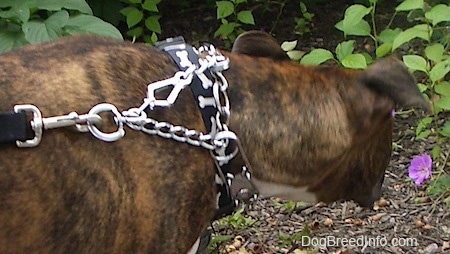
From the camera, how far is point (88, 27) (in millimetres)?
3949

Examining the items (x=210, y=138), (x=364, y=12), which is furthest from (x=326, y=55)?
(x=210, y=138)

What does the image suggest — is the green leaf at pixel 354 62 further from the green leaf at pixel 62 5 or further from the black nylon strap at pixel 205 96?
the black nylon strap at pixel 205 96

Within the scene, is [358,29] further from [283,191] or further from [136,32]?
[136,32]

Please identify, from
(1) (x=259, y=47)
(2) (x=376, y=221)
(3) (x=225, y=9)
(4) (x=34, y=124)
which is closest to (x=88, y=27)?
(3) (x=225, y=9)

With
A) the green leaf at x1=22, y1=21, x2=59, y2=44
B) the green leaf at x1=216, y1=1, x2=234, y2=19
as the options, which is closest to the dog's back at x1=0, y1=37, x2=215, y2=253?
the green leaf at x1=22, y1=21, x2=59, y2=44

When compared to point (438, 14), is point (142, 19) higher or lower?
lower

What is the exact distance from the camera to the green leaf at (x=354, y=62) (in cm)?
378

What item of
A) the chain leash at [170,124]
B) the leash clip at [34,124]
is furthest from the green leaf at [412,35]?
the leash clip at [34,124]

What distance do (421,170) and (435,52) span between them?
422mm

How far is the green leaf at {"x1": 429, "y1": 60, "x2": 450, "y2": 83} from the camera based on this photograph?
359 cm

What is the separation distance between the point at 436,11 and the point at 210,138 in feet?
4.70

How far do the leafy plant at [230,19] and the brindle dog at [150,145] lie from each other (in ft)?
6.52

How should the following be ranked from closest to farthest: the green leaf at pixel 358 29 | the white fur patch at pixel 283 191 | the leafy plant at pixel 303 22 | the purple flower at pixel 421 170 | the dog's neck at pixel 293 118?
the dog's neck at pixel 293 118 < the white fur patch at pixel 283 191 < the purple flower at pixel 421 170 < the green leaf at pixel 358 29 < the leafy plant at pixel 303 22

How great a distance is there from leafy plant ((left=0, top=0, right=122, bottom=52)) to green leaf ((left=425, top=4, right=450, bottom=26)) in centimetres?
114
